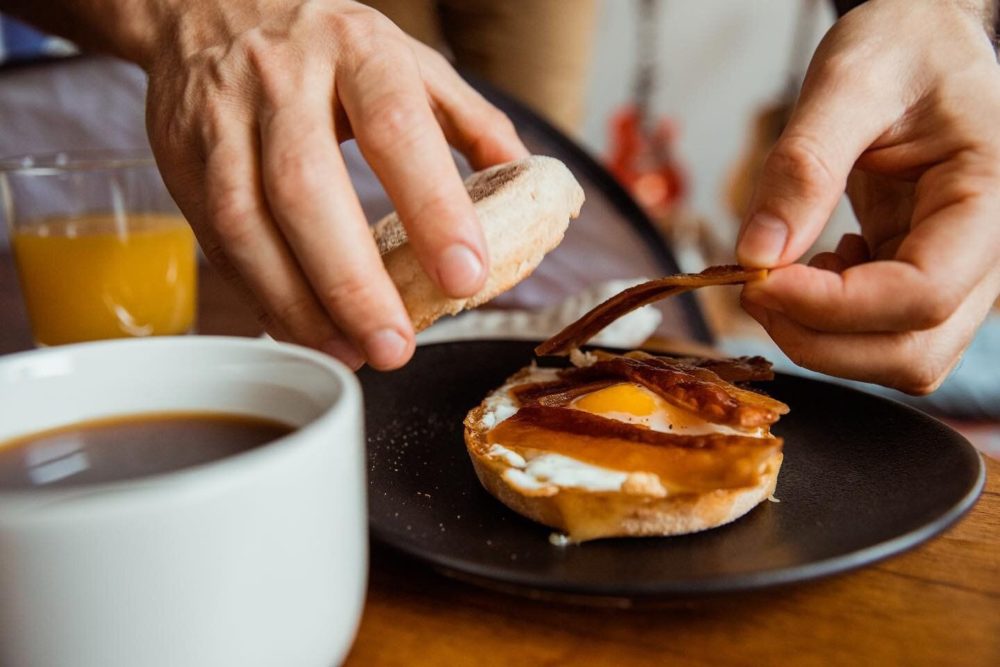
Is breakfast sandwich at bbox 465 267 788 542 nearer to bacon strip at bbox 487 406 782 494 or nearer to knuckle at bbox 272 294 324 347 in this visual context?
bacon strip at bbox 487 406 782 494

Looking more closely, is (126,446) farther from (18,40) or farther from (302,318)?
(18,40)

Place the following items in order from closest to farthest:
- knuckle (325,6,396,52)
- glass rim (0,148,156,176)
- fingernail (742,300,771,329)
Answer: knuckle (325,6,396,52), fingernail (742,300,771,329), glass rim (0,148,156,176)

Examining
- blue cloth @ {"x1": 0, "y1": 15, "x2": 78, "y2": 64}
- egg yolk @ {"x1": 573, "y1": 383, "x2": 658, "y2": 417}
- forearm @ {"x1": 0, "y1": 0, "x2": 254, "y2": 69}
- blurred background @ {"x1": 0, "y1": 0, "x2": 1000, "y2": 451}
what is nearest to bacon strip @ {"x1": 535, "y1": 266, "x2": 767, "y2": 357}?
egg yolk @ {"x1": 573, "y1": 383, "x2": 658, "y2": 417}

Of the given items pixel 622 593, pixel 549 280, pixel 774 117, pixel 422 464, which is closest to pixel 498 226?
pixel 422 464

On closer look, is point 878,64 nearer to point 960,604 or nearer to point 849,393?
point 849,393

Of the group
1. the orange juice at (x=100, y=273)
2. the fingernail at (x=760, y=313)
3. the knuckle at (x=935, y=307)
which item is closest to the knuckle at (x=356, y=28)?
the fingernail at (x=760, y=313)

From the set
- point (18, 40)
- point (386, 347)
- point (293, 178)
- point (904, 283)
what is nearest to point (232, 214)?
point (293, 178)
